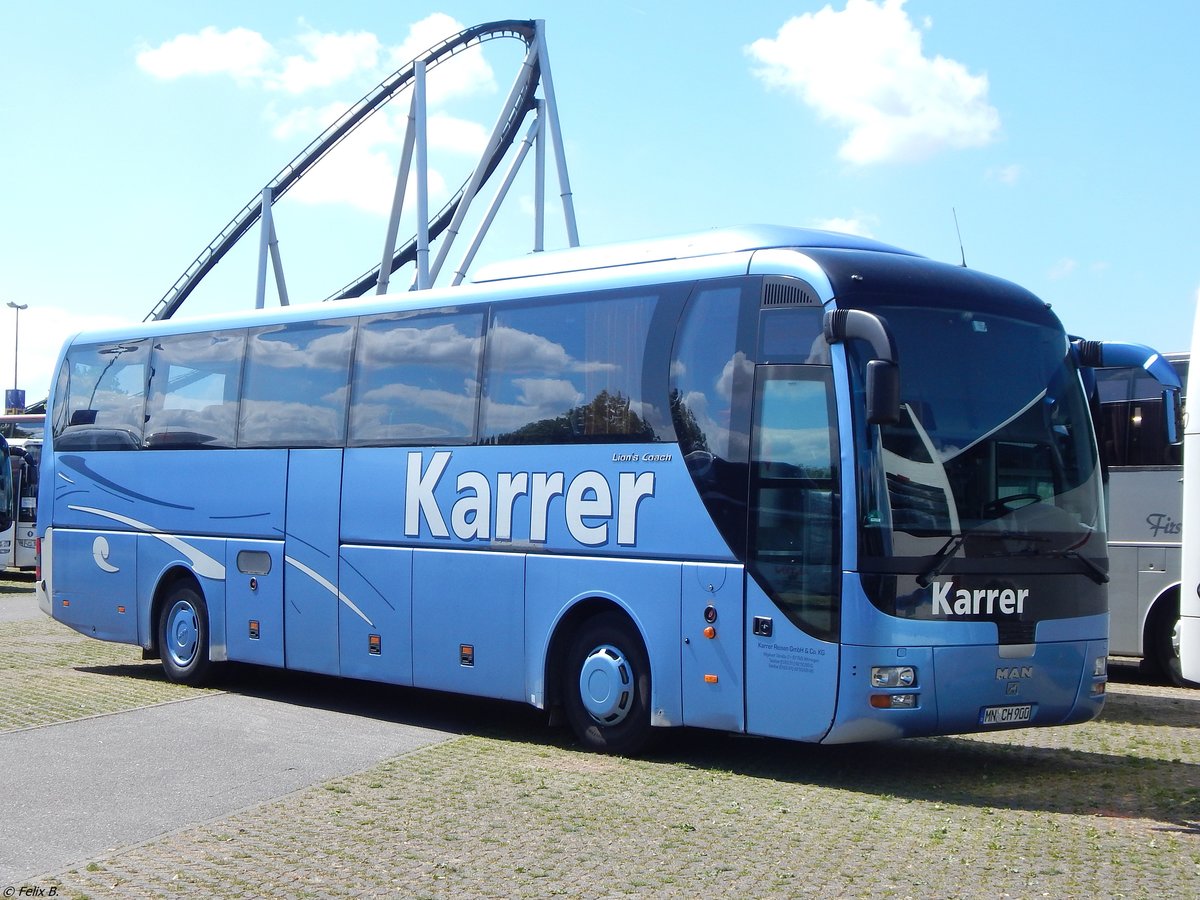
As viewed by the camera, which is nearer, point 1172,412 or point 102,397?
point 1172,412

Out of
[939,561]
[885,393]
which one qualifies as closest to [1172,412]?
[939,561]

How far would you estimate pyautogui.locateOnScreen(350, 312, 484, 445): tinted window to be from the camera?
38.0 ft

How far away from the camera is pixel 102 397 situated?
15.7m

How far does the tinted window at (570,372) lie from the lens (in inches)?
406

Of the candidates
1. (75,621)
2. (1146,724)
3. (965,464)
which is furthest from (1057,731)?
(75,621)

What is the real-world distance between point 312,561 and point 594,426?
3.66 meters

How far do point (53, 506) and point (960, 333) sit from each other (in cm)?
1074

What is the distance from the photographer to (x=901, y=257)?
982cm

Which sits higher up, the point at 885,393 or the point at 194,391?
the point at 194,391

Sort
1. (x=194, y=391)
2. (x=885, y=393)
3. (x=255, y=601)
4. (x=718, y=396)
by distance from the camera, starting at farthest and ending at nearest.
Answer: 1. (x=194, y=391)
2. (x=255, y=601)
3. (x=718, y=396)
4. (x=885, y=393)

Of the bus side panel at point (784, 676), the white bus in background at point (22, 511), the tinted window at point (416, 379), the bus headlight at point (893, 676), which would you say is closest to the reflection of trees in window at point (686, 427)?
the bus side panel at point (784, 676)

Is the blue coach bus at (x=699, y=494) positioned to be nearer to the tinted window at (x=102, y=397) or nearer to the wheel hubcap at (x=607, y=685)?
the wheel hubcap at (x=607, y=685)

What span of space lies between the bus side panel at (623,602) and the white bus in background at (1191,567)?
10.4 feet

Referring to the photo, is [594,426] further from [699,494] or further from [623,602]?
[623,602]
